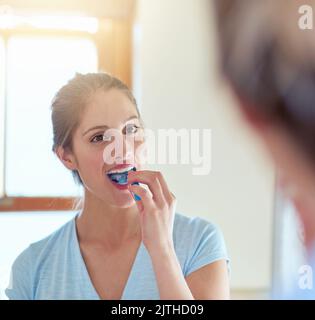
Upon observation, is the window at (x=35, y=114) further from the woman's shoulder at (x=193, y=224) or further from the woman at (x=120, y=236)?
the woman's shoulder at (x=193, y=224)

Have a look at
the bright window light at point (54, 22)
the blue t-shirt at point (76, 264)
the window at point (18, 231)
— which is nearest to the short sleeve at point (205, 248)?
the blue t-shirt at point (76, 264)

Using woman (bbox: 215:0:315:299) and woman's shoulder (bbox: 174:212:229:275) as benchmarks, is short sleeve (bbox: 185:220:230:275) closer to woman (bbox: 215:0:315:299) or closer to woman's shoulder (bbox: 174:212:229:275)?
woman's shoulder (bbox: 174:212:229:275)

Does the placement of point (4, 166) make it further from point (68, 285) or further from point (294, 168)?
point (294, 168)

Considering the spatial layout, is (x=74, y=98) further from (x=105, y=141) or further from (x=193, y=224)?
(x=193, y=224)

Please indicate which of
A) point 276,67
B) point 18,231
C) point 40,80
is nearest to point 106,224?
point 18,231

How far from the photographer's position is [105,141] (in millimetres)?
728

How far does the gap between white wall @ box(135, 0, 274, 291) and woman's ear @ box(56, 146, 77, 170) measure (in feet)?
0.40

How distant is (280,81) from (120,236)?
33cm

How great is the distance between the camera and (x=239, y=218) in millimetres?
769

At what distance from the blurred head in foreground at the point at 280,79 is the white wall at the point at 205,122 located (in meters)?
0.02

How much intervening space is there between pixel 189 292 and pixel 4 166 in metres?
0.32

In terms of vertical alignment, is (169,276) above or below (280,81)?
below

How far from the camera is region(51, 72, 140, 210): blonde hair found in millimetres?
730

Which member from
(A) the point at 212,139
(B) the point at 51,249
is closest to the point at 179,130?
(A) the point at 212,139
